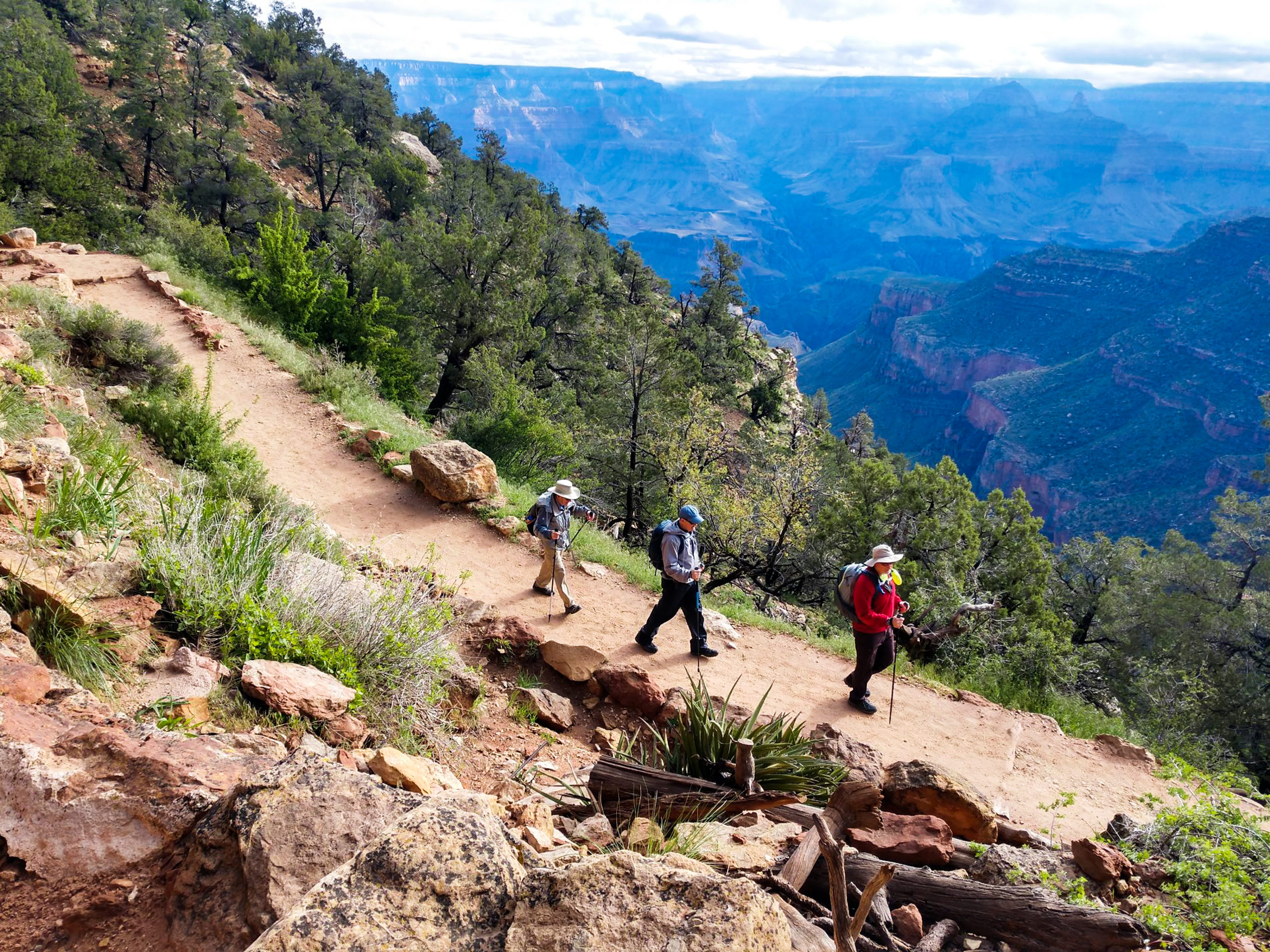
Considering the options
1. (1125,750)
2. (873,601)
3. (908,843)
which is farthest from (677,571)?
(1125,750)

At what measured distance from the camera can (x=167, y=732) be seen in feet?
10.9

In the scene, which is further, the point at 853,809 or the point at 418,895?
the point at 853,809

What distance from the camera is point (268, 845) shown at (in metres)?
2.48

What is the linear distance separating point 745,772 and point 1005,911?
1506 mm

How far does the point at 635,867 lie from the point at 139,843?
1.77 meters

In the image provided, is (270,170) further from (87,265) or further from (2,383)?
(2,383)

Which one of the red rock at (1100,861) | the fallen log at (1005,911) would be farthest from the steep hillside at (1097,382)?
the fallen log at (1005,911)

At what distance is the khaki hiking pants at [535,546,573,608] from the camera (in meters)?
9.11

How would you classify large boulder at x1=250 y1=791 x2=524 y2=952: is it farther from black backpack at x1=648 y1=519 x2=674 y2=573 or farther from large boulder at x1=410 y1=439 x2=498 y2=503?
large boulder at x1=410 y1=439 x2=498 y2=503

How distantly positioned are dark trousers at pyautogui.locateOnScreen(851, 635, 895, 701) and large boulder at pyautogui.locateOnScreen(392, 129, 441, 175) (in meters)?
44.8

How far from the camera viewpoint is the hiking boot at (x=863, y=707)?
28.2ft

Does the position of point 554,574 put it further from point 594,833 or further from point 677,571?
point 594,833

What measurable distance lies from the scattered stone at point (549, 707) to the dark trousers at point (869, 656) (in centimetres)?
332

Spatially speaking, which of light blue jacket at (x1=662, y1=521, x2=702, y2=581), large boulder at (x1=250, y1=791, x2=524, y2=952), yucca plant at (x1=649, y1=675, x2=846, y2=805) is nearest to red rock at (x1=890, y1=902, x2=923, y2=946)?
yucca plant at (x1=649, y1=675, x2=846, y2=805)
